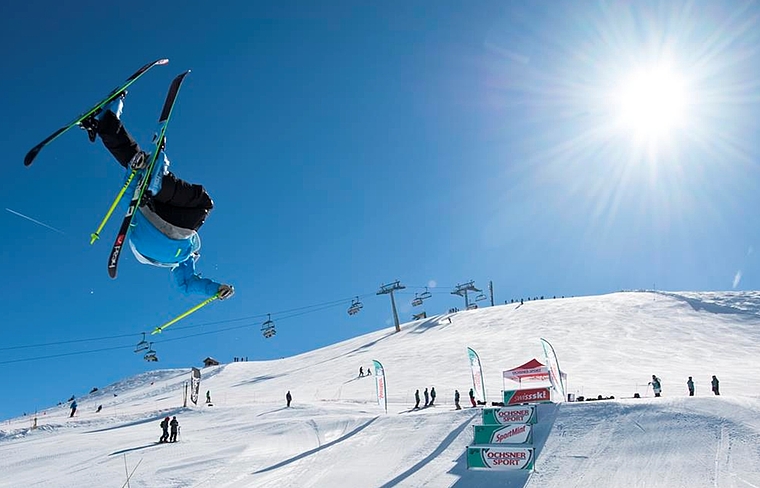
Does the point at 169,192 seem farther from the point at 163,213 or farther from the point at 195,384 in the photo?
the point at 195,384

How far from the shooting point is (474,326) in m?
52.5

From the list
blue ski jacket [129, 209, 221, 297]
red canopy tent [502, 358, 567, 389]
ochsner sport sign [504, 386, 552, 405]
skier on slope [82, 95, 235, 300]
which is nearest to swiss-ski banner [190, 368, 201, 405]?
red canopy tent [502, 358, 567, 389]

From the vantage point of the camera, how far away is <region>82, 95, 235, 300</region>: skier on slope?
4.84m

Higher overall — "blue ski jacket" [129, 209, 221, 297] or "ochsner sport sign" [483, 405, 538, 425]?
"blue ski jacket" [129, 209, 221, 297]

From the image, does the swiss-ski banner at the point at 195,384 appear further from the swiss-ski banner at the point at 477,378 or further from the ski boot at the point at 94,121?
the ski boot at the point at 94,121

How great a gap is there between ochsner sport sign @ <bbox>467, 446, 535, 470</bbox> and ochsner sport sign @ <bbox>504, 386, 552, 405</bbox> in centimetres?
387

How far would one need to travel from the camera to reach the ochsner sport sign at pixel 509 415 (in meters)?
17.4

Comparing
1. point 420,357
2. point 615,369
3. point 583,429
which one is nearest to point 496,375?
point 615,369

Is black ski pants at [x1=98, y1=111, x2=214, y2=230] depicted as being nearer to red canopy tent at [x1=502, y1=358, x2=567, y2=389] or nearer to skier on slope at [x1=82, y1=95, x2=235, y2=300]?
skier on slope at [x1=82, y1=95, x2=235, y2=300]

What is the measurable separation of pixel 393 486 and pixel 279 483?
3487 mm

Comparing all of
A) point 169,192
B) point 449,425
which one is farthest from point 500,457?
point 169,192

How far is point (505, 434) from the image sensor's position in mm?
16266

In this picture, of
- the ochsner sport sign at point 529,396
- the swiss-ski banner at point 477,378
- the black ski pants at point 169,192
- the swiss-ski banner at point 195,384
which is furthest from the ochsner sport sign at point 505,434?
the swiss-ski banner at point 195,384

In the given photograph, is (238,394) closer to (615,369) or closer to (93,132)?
(615,369)
